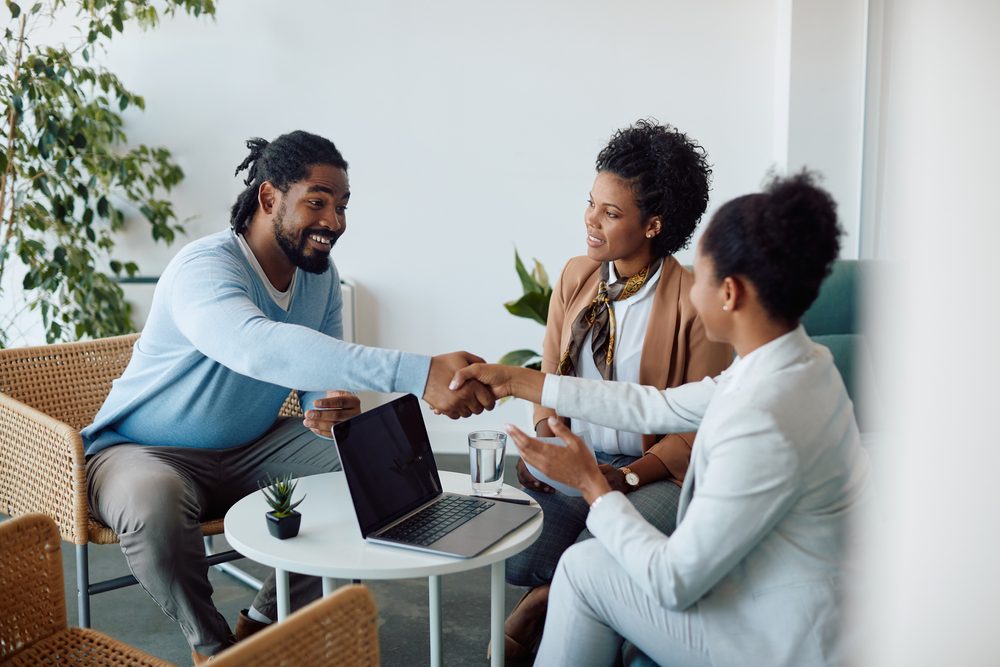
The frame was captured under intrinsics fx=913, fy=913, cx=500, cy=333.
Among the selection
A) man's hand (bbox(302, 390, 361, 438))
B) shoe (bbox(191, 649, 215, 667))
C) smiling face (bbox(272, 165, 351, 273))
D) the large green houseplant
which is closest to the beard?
smiling face (bbox(272, 165, 351, 273))

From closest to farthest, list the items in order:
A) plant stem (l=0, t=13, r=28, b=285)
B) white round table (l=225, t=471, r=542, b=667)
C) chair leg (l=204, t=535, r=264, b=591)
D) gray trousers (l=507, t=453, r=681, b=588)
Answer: white round table (l=225, t=471, r=542, b=667) → gray trousers (l=507, t=453, r=681, b=588) → chair leg (l=204, t=535, r=264, b=591) → plant stem (l=0, t=13, r=28, b=285)

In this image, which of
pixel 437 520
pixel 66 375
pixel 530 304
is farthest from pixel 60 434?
pixel 530 304

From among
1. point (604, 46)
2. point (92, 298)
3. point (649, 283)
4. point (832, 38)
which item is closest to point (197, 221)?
point (92, 298)

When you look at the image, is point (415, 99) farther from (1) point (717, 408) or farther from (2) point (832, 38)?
(1) point (717, 408)

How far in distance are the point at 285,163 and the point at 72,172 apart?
1630mm

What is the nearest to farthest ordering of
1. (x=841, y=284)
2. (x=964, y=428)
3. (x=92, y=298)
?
1. (x=964, y=428)
2. (x=841, y=284)
3. (x=92, y=298)

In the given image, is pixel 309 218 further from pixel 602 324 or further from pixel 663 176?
pixel 663 176

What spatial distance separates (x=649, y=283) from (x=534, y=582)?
29.3 inches

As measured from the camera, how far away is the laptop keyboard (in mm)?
1540

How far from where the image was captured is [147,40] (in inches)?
149

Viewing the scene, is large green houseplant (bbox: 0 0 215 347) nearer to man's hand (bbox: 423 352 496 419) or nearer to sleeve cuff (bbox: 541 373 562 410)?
man's hand (bbox: 423 352 496 419)

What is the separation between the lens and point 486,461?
176cm

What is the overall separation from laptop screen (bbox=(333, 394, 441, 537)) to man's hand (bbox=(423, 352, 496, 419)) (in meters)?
0.14

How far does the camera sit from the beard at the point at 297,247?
87.9 inches
